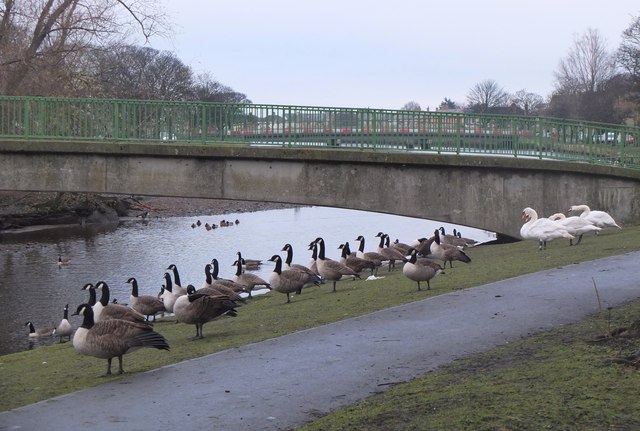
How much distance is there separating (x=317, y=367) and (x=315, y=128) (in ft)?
46.3

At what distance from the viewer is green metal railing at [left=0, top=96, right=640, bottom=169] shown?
924 inches

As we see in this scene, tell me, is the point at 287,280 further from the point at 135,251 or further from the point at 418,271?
the point at 135,251

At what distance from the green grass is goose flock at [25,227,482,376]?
0.35 metres

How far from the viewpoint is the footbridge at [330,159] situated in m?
23.0

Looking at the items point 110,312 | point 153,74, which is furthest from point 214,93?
point 110,312

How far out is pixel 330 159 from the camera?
22859 millimetres

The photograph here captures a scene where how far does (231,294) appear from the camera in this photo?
57.8ft

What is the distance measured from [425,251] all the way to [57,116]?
9.58 meters

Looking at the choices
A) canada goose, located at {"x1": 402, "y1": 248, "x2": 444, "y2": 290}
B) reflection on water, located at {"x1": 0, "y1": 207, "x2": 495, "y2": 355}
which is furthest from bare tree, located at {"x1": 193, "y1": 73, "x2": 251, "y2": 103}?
canada goose, located at {"x1": 402, "y1": 248, "x2": 444, "y2": 290}

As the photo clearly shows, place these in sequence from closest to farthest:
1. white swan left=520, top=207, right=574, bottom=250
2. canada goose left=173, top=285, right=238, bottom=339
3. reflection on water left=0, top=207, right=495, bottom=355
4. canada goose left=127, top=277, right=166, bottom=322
A: canada goose left=173, top=285, right=238, bottom=339 → canada goose left=127, top=277, right=166, bottom=322 → white swan left=520, top=207, right=574, bottom=250 → reflection on water left=0, top=207, right=495, bottom=355

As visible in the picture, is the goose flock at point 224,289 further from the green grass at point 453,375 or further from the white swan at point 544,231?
the green grass at point 453,375

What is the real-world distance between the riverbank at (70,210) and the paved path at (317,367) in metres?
29.6

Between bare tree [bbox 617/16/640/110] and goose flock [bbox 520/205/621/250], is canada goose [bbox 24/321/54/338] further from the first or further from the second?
bare tree [bbox 617/16/640/110]

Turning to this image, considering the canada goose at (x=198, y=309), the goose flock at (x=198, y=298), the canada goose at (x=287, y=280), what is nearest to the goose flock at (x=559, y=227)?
the goose flock at (x=198, y=298)
